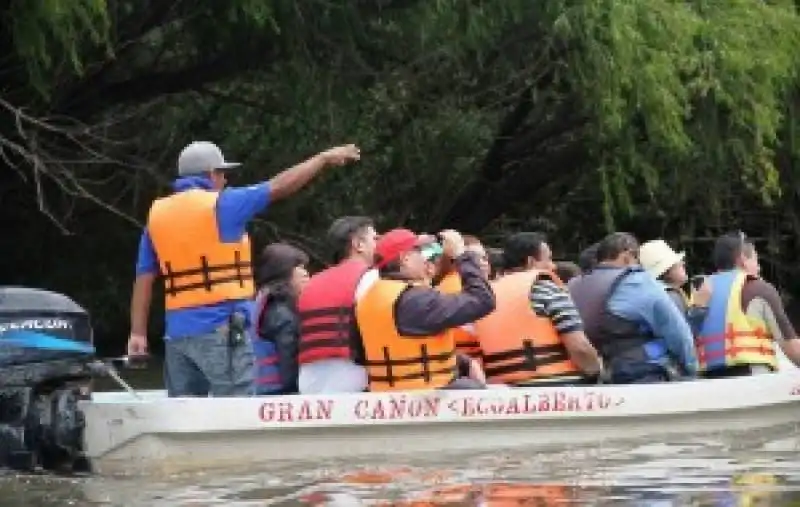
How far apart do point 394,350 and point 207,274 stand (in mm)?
852

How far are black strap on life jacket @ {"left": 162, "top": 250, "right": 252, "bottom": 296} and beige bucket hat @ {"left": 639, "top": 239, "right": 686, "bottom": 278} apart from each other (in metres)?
2.48

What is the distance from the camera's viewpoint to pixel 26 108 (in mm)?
13609

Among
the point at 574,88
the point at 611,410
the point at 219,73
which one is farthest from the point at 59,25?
the point at 611,410

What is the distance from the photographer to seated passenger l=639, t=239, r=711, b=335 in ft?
31.9

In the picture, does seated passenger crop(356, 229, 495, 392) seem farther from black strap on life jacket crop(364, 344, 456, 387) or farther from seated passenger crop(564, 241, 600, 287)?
seated passenger crop(564, 241, 600, 287)

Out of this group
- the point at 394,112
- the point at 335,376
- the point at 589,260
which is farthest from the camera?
the point at 394,112

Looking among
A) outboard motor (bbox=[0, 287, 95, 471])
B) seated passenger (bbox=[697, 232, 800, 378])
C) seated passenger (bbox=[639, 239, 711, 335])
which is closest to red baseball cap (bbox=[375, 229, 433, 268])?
outboard motor (bbox=[0, 287, 95, 471])

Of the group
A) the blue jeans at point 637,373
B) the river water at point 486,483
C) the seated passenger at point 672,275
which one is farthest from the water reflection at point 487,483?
the seated passenger at point 672,275

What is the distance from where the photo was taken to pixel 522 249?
898cm

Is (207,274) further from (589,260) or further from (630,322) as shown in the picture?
(589,260)

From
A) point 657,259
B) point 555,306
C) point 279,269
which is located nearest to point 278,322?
point 279,269

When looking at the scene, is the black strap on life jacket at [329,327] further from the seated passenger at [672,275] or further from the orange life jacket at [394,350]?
the seated passenger at [672,275]

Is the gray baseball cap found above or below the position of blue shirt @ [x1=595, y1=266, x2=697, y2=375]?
above

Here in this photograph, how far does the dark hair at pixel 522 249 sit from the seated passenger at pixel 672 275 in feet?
3.09
